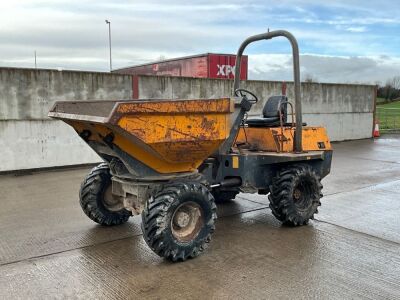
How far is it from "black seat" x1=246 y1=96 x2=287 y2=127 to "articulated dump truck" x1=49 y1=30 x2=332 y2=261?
0.04 feet

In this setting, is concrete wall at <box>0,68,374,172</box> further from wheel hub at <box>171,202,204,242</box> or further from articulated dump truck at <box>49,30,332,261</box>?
wheel hub at <box>171,202,204,242</box>

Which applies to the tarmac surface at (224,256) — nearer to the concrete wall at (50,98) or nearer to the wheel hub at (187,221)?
the wheel hub at (187,221)

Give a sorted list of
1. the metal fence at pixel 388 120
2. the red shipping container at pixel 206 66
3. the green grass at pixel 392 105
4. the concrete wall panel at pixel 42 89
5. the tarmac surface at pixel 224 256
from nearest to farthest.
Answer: the tarmac surface at pixel 224 256 → the concrete wall panel at pixel 42 89 → the red shipping container at pixel 206 66 → the metal fence at pixel 388 120 → the green grass at pixel 392 105

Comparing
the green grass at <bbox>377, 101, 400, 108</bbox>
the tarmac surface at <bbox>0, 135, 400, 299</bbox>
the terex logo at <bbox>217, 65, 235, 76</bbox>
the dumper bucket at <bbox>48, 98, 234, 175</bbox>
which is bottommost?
the tarmac surface at <bbox>0, 135, 400, 299</bbox>

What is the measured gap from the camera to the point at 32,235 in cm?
508

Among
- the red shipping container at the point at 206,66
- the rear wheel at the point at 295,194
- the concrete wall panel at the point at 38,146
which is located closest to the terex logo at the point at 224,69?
the red shipping container at the point at 206,66

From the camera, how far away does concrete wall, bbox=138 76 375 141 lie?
37.3ft

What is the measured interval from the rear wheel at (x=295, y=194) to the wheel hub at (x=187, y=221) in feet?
3.99

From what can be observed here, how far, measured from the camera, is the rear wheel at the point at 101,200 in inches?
203

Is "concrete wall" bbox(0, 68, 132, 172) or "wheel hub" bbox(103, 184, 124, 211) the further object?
"concrete wall" bbox(0, 68, 132, 172)

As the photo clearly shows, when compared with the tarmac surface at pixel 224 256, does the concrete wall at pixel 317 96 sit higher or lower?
higher

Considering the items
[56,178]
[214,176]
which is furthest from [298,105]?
[56,178]

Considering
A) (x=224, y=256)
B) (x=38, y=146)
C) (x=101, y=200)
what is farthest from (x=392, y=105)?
(x=224, y=256)

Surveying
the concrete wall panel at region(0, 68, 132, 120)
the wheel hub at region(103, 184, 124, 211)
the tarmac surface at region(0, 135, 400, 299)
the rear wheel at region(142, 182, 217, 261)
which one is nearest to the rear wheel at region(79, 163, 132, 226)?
the wheel hub at region(103, 184, 124, 211)
